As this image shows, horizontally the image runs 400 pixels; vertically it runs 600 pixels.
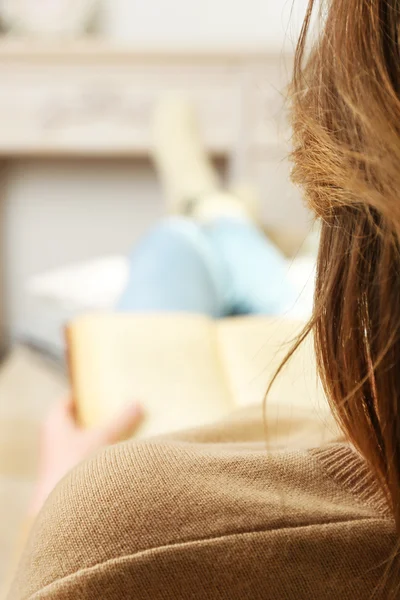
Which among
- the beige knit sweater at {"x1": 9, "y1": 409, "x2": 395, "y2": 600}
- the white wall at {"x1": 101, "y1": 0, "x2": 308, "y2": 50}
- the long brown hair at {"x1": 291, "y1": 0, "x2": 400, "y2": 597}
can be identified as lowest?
the beige knit sweater at {"x1": 9, "y1": 409, "x2": 395, "y2": 600}

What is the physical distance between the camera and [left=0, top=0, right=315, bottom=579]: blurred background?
1.39 meters

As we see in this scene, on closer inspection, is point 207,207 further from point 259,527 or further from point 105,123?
point 259,527

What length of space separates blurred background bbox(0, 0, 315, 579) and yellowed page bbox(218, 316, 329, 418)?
0.23 meters

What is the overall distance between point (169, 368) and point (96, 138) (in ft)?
3.60

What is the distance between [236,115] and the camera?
175 cm

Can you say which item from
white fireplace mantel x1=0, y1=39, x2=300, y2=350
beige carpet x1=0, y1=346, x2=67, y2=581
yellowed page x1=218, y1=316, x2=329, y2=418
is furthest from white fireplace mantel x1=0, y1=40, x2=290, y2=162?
yellowed page x1=218, y1=316, x2=329, y2=418

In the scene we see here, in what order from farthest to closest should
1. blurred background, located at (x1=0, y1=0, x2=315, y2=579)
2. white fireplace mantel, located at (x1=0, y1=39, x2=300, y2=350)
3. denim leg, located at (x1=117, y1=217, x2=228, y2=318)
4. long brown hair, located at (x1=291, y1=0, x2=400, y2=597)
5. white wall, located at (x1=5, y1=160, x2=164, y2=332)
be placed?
white wall, located at (x1=5, y1=160, x2=164, y2=332)
white fireplace mantel, located at (x1=0, y1=39, x2=300, y2=350)
blurred background, located at (x1=0, y1=0, x2=315, y2=579)
denim leg, located at (x1=117, y1=217, x2=228, y2=318)
long brown hair, located at (x1=291, y1=0, x2=400, y2=597)

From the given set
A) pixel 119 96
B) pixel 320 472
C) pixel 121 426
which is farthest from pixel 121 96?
pixel 320 472

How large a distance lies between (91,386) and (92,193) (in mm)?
1426

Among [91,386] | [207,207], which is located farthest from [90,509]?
[207,207]

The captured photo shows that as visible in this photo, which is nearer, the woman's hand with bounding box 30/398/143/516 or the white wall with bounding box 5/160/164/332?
the woman's hand with bounding box 30/398/143/516

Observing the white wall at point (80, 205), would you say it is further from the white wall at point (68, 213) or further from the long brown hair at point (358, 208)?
the long brown hair at point (358, 208)

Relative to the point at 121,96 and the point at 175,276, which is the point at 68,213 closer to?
the point at 121,96

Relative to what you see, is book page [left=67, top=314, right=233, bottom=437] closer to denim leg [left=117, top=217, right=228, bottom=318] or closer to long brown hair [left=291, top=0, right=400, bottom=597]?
denim leg [left=117, top=217, right=228, bottom=318]
